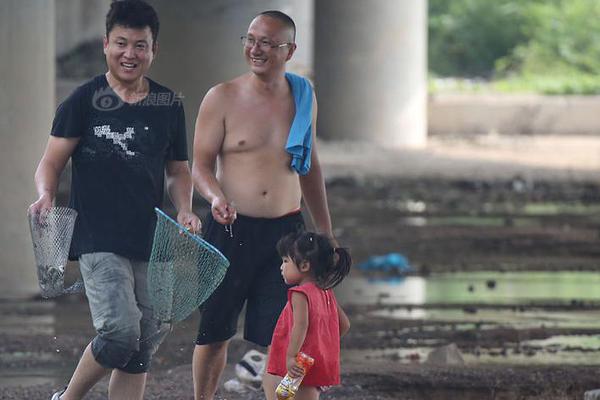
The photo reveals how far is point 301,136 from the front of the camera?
695 cm

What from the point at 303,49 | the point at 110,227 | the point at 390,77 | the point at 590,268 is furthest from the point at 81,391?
the point at 303,49

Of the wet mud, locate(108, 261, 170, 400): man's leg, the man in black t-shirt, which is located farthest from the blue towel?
the wet mud

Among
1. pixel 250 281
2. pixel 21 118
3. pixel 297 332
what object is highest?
pixel 21 118

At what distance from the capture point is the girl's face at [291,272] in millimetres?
6398

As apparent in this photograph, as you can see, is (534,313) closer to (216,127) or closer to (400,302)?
(400,302)

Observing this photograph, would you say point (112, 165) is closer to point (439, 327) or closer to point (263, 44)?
point (263, 44)

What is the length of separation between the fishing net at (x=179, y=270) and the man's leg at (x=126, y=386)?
13.5 inches

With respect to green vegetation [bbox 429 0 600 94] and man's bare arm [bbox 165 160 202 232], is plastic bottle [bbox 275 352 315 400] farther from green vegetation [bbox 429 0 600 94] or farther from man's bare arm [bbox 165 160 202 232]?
green vegetation [bbox 429 0 600 94]

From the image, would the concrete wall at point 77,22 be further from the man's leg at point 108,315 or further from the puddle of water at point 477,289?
the man's leg at point 108,315

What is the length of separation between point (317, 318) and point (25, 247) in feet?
18.3

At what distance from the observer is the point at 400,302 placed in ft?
38.5

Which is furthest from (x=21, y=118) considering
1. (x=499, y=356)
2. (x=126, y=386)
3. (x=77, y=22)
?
(x=77, y=22)

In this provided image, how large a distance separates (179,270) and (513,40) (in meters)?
41.6

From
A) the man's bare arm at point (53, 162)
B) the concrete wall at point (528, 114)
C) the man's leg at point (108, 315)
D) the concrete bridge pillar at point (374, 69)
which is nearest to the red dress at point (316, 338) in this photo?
the man's leg at point (108, 315)
